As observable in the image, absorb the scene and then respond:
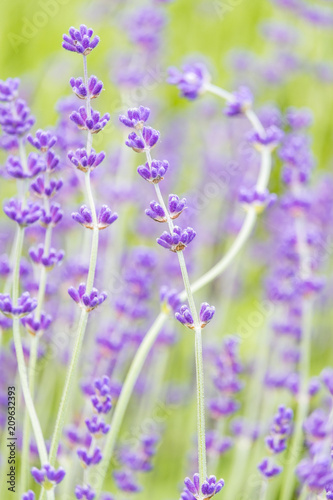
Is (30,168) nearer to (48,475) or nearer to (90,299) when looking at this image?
(90,299)

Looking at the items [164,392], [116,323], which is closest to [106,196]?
[116,323]

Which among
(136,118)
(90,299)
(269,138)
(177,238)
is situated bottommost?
(90,299)

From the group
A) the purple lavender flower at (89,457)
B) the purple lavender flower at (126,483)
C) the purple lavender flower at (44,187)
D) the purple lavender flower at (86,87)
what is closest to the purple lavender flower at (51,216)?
the purple lavender flower at (44,187)

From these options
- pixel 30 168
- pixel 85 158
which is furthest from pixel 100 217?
pixel 30 168

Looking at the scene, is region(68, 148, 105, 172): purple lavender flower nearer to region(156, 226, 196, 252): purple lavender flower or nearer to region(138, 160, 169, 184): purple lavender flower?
region(138, 160, 169, 184): purple lavender flower

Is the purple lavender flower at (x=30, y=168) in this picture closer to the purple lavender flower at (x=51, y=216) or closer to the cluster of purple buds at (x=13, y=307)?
the purple lavender flower at (x=51, y=216)

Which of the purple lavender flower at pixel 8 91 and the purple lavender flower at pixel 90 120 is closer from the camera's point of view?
the purple lavender flower at pixel 90 120

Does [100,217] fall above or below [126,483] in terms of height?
above

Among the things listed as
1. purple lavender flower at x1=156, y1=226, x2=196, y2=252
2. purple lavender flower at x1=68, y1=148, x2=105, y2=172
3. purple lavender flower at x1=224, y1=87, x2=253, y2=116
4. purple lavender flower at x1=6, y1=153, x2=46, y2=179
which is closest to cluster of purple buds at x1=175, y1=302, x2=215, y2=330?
purple lavender flower at x1=156, y1=226, x2=196, y2=252
